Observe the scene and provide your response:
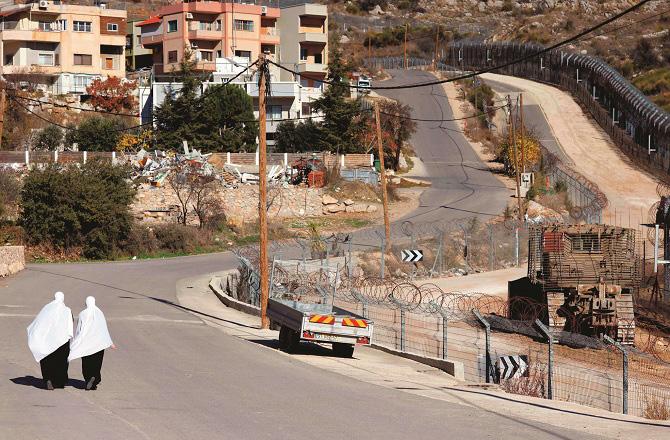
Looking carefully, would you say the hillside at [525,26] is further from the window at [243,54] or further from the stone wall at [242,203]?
the stone wall at [242,203]

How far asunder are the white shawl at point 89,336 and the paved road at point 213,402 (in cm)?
66

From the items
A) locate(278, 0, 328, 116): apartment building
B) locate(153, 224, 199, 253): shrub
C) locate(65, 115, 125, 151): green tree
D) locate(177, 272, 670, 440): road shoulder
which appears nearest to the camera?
locate(177, 272, 670, 440): road shoulder

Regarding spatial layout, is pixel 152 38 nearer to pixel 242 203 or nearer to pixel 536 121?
pixel 536 121

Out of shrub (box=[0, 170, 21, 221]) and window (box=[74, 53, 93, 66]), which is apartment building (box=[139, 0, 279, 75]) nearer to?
window (box=[74, 53, 93, 66])

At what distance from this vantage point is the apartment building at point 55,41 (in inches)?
3575

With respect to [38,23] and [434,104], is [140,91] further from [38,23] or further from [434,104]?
[434,104]

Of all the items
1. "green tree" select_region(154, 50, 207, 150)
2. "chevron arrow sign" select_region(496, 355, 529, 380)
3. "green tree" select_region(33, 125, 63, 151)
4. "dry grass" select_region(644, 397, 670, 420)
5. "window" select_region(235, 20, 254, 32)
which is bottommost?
"dry grass" select_region(644, 397, 670, 420)

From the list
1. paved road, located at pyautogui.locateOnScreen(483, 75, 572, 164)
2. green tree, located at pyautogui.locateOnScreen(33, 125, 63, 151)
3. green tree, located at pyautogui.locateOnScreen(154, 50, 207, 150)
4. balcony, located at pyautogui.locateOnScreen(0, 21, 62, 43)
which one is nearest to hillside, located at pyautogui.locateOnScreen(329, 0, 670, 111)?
paved road, located at pyautogui.locateOnScreen(483, 75, 572, 164)

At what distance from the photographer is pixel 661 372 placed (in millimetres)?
29047

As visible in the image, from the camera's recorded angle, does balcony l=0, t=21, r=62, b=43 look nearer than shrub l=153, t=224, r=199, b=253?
No

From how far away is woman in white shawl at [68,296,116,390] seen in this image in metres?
17.3

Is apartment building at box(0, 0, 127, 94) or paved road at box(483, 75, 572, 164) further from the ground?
apartment building at box(0, 0, 127, 94)

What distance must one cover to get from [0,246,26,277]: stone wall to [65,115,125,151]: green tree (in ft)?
106

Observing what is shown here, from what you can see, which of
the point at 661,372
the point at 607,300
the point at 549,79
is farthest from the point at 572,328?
the point at 549,79
